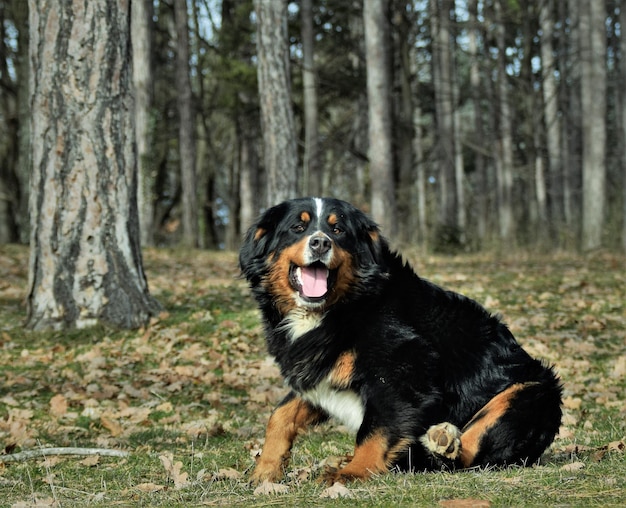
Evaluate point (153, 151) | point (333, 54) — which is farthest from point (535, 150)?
point (153, 151)

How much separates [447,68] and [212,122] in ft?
44.3

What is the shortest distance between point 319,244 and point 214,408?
9.53ft

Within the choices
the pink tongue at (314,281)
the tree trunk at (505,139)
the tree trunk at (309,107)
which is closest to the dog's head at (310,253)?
the pink tongue at (314,281)

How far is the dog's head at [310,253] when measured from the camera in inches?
179

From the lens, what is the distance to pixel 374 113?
18172 millimetres

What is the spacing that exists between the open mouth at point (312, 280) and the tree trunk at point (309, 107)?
695 inches

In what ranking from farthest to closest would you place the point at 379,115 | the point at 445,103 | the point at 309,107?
the point at 445,103 → the point at 309,107 → the point at 379,115

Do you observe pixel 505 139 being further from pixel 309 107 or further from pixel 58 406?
pixel 58 406

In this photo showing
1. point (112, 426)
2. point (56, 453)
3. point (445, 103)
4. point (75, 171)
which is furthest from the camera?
point (445, 103)

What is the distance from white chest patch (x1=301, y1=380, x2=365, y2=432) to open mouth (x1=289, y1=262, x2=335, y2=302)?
1.80 ft

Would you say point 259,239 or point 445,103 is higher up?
point 445,103

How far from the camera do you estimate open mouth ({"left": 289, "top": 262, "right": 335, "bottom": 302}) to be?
4539 millimetres

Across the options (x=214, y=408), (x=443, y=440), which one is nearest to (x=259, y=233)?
(x=443, y=440)

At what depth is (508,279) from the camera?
42.9ft
